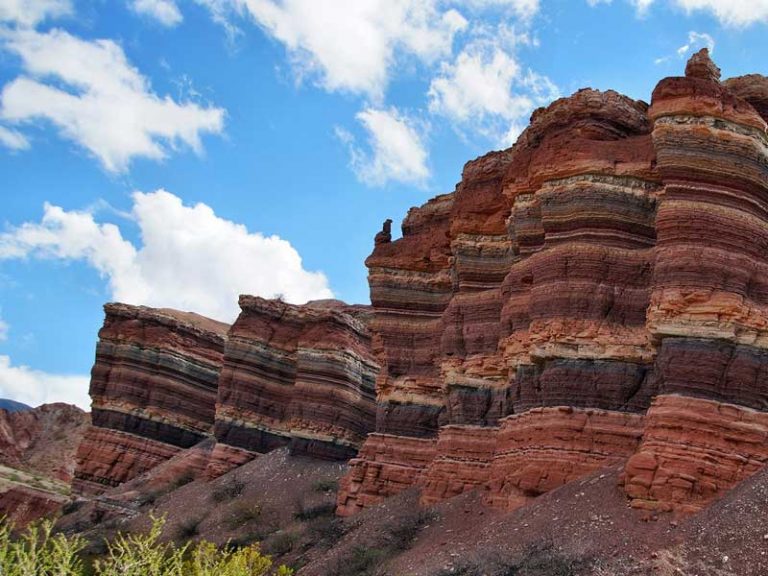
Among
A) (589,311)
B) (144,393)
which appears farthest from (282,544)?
(144,393)

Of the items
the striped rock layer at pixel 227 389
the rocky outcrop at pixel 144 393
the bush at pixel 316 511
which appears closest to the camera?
the bush at pixel 316 511

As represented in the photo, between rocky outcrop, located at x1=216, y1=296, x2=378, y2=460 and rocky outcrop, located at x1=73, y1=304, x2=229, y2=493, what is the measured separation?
746cm

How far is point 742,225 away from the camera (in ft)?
63.8

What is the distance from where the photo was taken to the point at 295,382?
42531 millimetres

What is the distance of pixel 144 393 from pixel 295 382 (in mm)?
13394

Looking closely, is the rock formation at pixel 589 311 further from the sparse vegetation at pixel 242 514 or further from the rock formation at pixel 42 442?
the rock formation at pixel 42 442

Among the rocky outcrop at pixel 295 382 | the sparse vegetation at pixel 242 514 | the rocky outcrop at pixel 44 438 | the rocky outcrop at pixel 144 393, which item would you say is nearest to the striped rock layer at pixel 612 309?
the sparse vegetation at pixel 242 514

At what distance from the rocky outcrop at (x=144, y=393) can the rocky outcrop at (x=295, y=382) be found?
294 inches

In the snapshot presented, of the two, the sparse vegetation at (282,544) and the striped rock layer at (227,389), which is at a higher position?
the striped rock layer at (227,389)

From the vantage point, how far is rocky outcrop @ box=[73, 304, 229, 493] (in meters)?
49.4

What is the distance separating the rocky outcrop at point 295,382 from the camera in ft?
130

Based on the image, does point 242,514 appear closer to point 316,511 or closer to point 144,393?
point 316,511

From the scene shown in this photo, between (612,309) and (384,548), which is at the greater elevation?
(612,309)

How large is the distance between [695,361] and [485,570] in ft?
21.9
